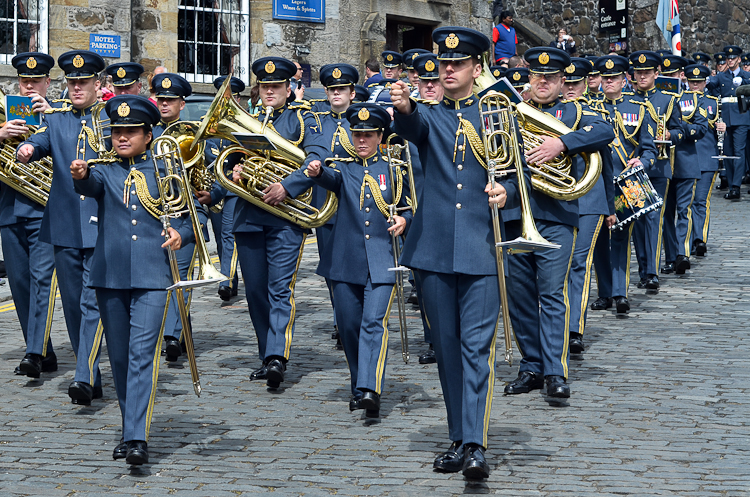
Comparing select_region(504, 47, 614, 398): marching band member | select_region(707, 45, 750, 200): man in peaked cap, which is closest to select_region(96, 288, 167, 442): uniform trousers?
select_region(504, 47, 614, 398): marching band member

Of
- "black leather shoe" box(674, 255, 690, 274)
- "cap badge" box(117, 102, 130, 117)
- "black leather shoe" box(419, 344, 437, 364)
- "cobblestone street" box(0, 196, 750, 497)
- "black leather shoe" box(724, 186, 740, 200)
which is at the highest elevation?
"cap badge" box(117, 102, 130, 117)

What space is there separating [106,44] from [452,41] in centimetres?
1401

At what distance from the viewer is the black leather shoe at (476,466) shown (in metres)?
5.46

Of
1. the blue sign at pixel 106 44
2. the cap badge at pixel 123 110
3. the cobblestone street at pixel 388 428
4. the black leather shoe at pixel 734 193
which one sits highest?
the blue sign at pixel 106 44

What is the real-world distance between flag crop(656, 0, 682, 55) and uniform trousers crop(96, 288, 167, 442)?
17.2 m

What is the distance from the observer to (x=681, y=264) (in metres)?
12.9

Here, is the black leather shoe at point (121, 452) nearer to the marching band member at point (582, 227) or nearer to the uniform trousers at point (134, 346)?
the uniform trousers at point (134, 346)

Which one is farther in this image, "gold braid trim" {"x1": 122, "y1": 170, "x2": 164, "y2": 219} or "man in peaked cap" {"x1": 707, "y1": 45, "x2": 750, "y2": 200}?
"man in peaked cap" {"x1": 707, "y1": 45, "x2": 750, "y2": 200}

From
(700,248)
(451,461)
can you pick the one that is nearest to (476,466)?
(451,461)

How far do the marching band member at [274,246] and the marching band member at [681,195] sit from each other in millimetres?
5969

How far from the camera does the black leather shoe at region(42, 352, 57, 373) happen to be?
8.29 meters

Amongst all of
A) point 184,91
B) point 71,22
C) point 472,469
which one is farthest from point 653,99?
point 71,22

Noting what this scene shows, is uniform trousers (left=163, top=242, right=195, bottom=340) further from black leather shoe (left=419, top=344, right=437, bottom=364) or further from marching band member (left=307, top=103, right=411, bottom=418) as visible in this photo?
black leather shoe (left=419, top=344, right=437, bottom=364)

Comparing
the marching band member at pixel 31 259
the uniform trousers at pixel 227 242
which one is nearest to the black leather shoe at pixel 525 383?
the marching band member at pixel 31 259
